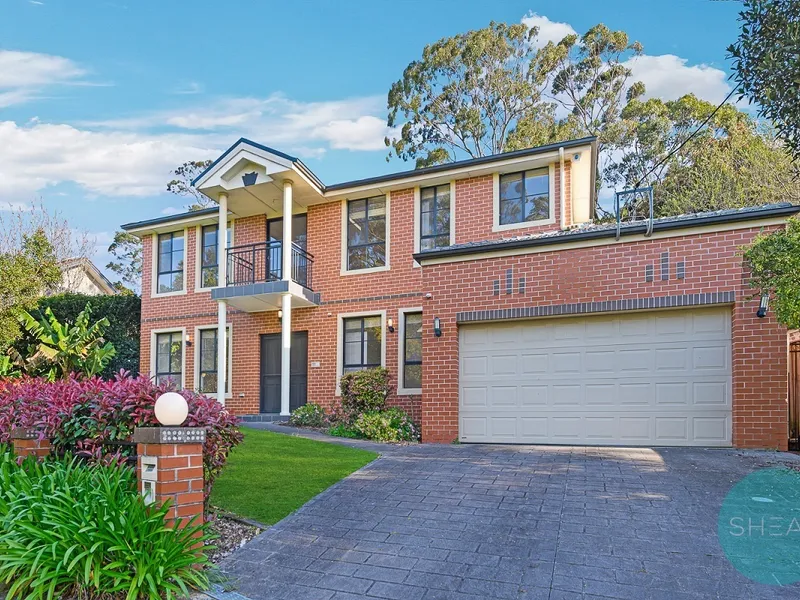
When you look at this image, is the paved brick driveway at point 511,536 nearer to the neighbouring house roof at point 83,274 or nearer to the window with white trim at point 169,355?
the window with white trim at point 169,355

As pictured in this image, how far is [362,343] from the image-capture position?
15.3 metres

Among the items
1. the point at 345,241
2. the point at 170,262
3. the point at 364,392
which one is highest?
the point at 345,241

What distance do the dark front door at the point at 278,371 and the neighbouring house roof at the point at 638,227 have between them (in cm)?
583

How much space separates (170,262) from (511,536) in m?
15.7

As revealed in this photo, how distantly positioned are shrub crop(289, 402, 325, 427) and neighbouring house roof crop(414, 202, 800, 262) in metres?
4.85

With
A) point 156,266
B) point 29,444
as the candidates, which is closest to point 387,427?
point 29,444

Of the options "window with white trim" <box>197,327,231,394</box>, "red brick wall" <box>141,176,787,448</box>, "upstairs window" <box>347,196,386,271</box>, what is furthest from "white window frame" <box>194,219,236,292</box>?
"upstairs window" <box>347,196,386,271</box>

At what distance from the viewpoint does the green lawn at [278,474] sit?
661 centimetres

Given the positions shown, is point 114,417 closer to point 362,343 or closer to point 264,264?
point 362,343

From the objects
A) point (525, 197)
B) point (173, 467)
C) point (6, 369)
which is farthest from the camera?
point (6, 369)

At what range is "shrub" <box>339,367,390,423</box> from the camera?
13.7m

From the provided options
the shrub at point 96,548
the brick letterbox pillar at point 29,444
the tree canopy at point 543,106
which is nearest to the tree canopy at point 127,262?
the tree canopy at point 543,106

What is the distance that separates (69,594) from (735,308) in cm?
890

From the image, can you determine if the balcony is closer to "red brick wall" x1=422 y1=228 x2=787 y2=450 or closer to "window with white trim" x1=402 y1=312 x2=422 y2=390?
"window with white trim" x1=402 y1=312 x2=422 y2=390
